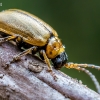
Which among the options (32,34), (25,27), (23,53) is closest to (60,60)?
(32,34)

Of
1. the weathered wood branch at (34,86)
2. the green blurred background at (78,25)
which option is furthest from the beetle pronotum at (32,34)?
the green blurred background at (78,25)

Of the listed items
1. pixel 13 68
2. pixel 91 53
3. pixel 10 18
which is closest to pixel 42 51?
pixel 10 18

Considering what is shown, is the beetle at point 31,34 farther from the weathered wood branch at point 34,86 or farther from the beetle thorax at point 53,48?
the weathered wood branch at point 34,86

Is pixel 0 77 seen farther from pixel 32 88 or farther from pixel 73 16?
pixel 73 16

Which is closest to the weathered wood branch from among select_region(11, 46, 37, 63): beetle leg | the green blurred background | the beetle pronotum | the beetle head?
select_region(11, 46, 37, 63): beetle leg

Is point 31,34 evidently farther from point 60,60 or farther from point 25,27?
point 60,60

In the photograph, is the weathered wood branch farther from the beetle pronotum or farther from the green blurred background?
the green blurred background

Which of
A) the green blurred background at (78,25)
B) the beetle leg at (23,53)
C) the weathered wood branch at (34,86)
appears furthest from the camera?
the green blurred background at (78,25)
